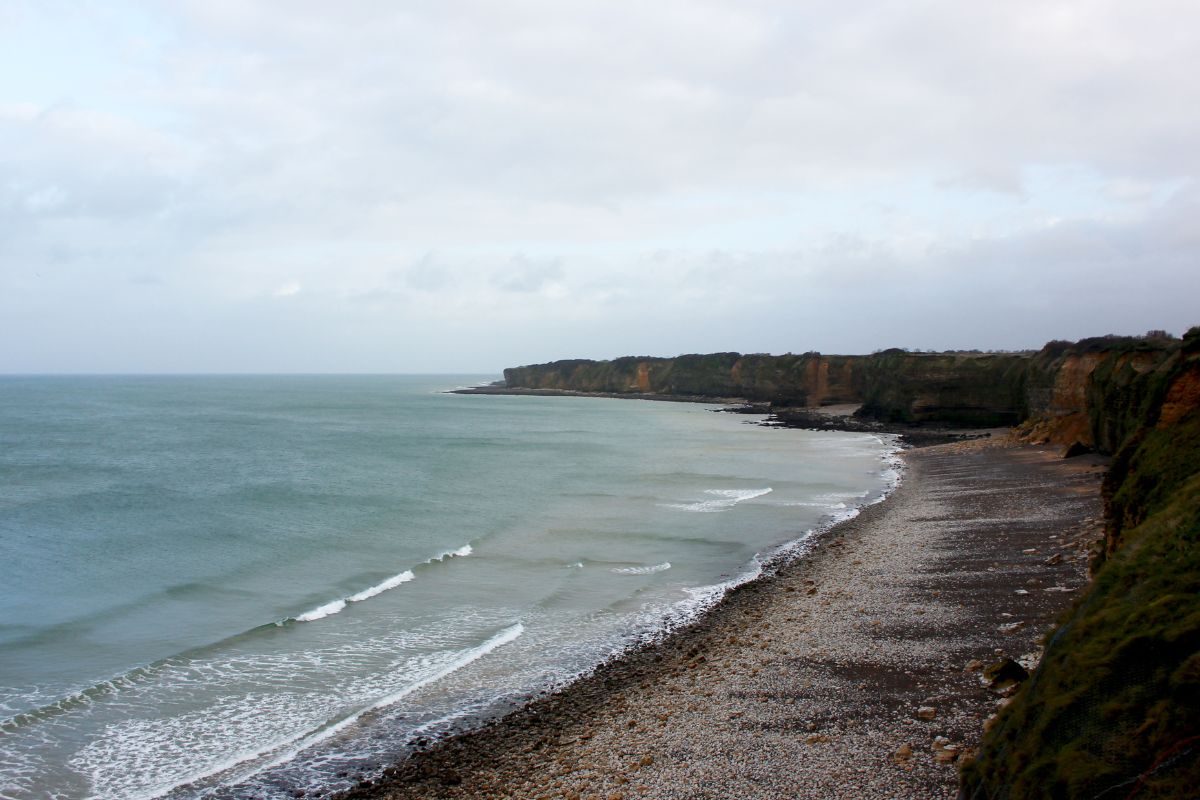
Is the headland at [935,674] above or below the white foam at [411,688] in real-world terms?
above

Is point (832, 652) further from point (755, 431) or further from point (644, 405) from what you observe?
point (644, 405)

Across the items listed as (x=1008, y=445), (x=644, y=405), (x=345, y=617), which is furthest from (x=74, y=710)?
(x=644, y=405)

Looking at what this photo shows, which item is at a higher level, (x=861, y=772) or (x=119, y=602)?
(x=861, y=772)

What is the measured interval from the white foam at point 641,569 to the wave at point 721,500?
29.4 feet

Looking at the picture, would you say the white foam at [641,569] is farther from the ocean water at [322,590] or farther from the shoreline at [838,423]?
the shoreline at [838,423]

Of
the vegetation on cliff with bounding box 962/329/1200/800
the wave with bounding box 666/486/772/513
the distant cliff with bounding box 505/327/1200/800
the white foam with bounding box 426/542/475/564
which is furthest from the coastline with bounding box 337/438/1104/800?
the wave with bounding box 666/486/772/513

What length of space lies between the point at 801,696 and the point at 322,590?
12154 mm

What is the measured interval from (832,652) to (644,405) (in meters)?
106

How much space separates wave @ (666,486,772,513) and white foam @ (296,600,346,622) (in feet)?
50.2

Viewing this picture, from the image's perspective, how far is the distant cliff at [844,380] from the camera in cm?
6100

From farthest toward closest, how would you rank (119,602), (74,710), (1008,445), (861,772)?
(1008,445) < (119,602) < (74,710) < (861,772)

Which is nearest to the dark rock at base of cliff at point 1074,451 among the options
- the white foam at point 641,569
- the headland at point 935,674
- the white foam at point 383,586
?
the headland at point 935,674

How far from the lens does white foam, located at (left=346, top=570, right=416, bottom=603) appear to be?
1761 cm

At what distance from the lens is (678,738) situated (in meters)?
9.37
